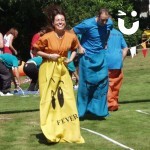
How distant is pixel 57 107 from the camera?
26.3 feet

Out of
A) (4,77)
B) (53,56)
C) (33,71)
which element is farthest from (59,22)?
(33,71)

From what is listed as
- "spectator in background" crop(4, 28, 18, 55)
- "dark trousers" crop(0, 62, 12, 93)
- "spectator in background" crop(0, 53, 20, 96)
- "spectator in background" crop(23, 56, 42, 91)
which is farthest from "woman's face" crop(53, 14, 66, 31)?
"spectator in background" crop(4, 28, 18, 55)

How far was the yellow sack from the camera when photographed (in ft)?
26.0

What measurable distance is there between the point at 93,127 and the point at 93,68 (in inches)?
44.2

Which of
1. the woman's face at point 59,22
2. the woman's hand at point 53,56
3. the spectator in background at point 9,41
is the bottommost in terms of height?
the spectator in background at point 9,41

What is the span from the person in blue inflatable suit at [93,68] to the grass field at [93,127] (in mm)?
270

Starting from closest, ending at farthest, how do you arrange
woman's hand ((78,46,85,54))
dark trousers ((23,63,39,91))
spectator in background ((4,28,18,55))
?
woman's hand ((78,46,85,54)) < dark trousers ((23,63,39,91)) < spectator in background ((4,28,18,55))

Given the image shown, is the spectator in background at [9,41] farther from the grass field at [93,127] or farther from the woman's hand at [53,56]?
the woman's hand at [53,56]

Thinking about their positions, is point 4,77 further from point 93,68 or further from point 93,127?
point 93,127

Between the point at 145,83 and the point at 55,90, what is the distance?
935 cm

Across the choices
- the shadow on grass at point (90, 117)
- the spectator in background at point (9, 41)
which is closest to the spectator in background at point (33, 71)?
the spectator in background at point (9, 41)

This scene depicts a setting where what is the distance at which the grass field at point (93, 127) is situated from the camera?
8.00 m

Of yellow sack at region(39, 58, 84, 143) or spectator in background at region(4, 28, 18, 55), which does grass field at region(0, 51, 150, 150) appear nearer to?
yellow sack at region(39, 58, 84, 143)

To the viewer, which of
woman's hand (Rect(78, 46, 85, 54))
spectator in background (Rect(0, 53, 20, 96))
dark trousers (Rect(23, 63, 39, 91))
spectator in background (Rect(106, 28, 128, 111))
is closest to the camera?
woman's hand (Rect(78, 46, 85, 54))
